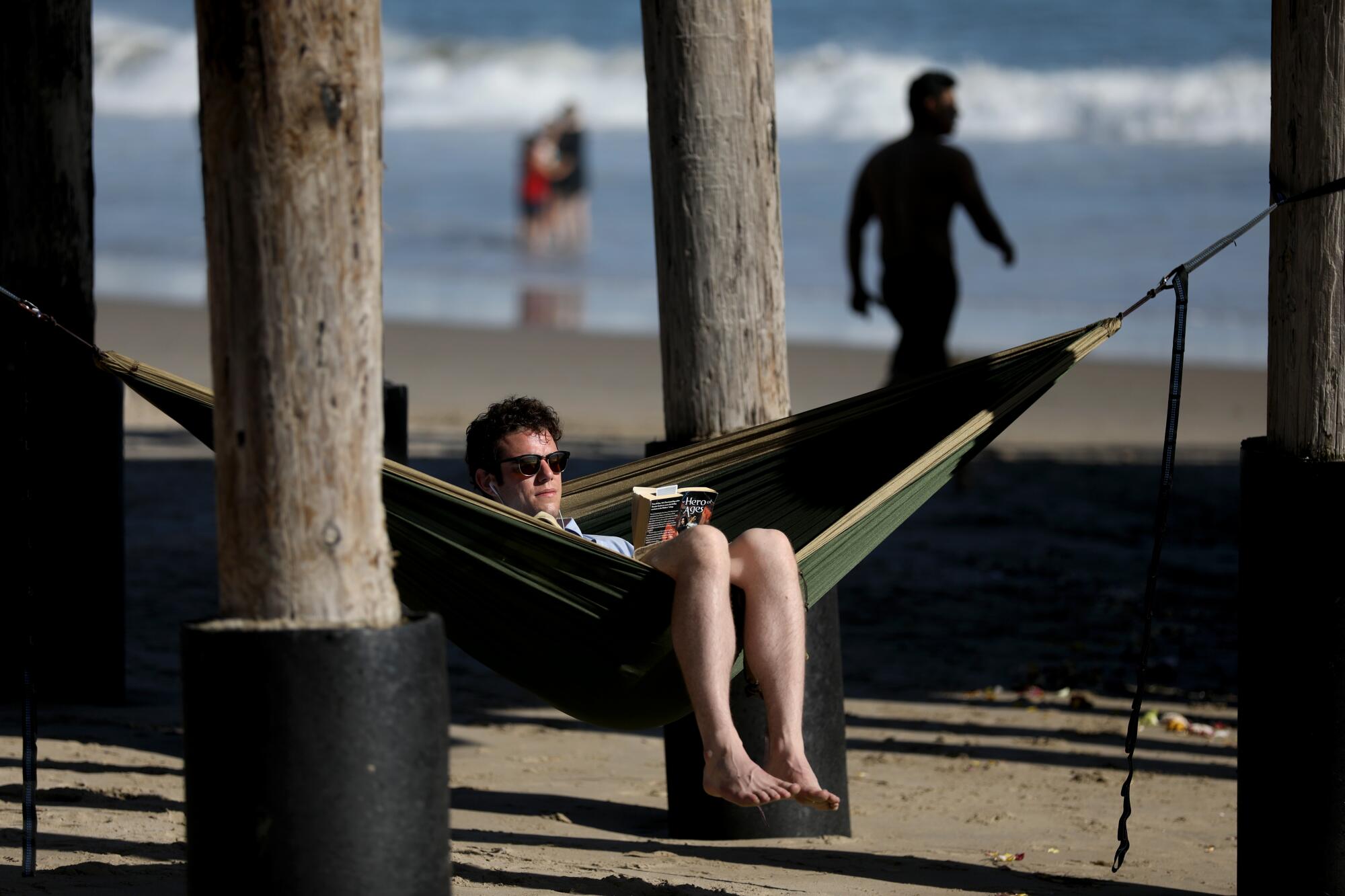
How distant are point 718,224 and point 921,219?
12.5 ft

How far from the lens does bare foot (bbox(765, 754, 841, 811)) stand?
2.72 metres

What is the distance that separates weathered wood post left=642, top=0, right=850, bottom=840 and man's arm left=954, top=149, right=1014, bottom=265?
3678mm

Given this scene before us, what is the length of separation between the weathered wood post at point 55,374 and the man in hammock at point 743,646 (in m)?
1.85

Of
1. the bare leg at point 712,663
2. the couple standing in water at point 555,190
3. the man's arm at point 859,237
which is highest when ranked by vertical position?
the couple standing in water at point 555,190

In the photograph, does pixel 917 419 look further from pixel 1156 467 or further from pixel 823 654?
pixel 1156 467

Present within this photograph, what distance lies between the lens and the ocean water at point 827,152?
13.6 m

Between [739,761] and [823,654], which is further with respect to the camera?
[823,654]

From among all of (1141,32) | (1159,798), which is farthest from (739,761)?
(1141,32)

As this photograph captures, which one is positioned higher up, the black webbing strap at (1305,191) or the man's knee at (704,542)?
the black webbing strap at (1305,191)

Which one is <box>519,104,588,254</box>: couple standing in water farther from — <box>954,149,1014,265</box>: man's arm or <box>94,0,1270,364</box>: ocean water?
<box>954,149,1014,265</box>: man's arm

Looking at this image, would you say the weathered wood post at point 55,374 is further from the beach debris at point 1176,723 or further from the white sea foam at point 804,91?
the white sea foam at point 804,91

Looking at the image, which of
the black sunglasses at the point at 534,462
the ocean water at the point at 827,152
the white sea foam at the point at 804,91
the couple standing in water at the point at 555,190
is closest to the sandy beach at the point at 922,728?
the black sunglasses at the point at 534,462

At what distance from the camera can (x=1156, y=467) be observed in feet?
26.2

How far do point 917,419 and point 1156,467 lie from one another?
4941 millimetres
